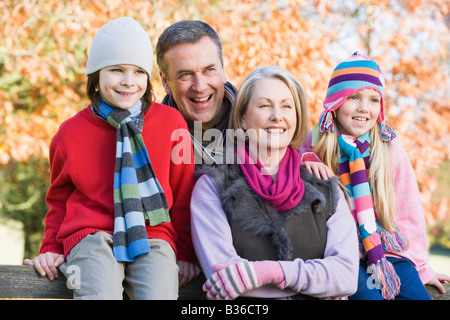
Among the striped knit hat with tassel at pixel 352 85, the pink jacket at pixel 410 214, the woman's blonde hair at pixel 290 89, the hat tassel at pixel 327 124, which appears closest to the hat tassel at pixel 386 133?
the striped knit hat with tassel at pixel 352 85

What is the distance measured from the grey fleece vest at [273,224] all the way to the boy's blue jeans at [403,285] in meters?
0.33

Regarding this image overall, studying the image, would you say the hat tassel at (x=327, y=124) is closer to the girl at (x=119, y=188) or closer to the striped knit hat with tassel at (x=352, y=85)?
the striped knit hat with tassel at (x=352, y=85)

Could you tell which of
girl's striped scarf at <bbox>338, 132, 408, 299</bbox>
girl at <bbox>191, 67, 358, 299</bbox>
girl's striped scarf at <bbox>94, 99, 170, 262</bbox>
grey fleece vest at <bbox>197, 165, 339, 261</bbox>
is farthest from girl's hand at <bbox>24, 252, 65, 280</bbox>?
girl's striped scarf at <bbox>338, 132, 408, 299</bbox>

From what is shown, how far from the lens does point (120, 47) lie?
235 cm

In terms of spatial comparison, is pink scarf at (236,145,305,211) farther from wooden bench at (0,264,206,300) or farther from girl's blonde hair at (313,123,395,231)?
wooden bench at (0,264,206,300)

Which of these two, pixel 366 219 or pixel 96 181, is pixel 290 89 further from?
pixel 96 181

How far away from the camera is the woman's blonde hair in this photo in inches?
94.5

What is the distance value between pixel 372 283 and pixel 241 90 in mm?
1094

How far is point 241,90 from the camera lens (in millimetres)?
2449

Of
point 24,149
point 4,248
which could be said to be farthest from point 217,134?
point 4,248

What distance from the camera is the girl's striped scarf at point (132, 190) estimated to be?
2.10 meters

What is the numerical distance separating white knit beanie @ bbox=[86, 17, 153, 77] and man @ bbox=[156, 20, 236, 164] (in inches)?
21.1

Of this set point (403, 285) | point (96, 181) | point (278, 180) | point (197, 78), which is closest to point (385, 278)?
point (403, 285)

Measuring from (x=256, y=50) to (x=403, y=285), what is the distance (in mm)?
3092
